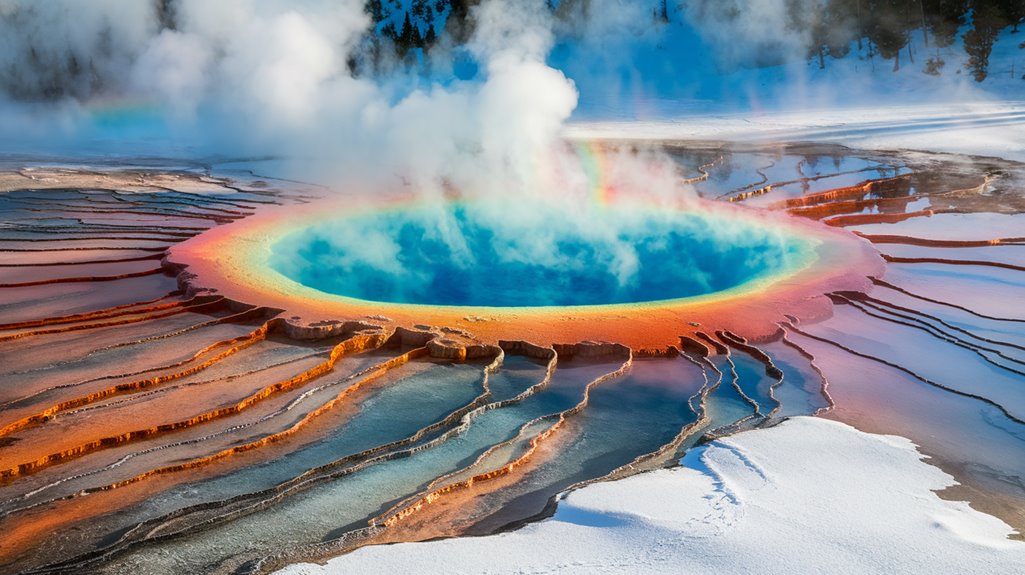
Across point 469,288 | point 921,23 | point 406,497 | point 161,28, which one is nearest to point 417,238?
point 469,288

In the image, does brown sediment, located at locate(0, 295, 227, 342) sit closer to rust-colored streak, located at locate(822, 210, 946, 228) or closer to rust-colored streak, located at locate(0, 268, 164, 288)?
rust-colored streak, located at locate(0, 268, 164, 288)

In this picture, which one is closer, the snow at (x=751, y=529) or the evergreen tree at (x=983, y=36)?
the snow at (x=751, y=529)

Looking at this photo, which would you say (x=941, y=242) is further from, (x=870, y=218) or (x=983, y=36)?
(x=983, y=36)

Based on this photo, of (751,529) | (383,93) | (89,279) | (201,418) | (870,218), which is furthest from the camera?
(383,93)

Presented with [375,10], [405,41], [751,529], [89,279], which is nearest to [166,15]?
[405,41]

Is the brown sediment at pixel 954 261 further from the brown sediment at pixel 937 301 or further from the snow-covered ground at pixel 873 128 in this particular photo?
the snow-covered ground at pixel 873 128

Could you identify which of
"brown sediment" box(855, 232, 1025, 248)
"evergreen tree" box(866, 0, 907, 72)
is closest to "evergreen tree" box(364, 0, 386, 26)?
"evergreen tree" box(866, 0, 907, 72)

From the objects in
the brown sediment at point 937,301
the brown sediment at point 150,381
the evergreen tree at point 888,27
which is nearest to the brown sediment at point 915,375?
the brown sediment at point 937,301
